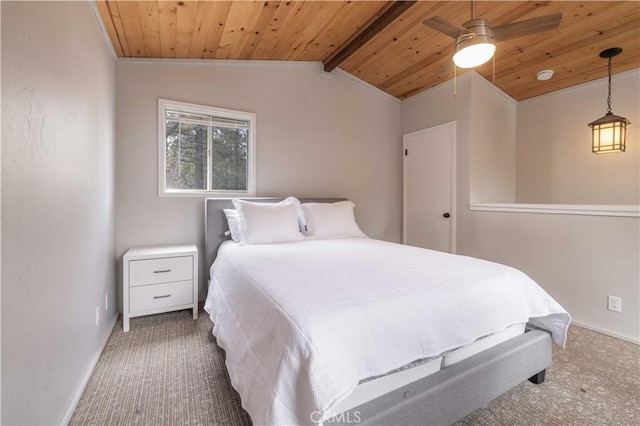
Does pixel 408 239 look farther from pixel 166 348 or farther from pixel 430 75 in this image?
pixel 166 348

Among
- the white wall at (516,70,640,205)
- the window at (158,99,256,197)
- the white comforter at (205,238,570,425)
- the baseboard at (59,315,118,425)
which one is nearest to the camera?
→ the white comforter at (205,238,570,425)

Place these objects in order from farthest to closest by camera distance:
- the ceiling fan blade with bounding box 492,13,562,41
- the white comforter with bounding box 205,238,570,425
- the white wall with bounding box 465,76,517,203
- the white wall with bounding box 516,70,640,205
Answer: the white wall with bounding box 465,76,517,203
the white wall with bounding box 516,70,640,205
the ceiling fan blade with bounding box 492,13,562,41
the white comforter with bounding box 205,238,570,425

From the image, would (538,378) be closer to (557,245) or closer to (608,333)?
(608,333)

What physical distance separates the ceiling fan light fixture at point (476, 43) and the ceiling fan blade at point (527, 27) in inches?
4.8

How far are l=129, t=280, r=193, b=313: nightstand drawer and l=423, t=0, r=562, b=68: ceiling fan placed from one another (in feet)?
9.27

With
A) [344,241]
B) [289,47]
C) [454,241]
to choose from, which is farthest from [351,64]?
[454,241]

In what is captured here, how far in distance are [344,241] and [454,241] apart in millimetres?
1692

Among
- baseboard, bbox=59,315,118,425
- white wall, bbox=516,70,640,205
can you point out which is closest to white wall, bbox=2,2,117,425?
baseboard, bbox=59,315,118,425

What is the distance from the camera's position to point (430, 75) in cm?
366

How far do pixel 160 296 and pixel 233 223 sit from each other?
903 mm

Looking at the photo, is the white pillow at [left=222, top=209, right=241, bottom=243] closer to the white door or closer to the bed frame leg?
the bed frame leg

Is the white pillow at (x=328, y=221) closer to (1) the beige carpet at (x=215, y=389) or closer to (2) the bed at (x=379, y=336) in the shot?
(2) the bed at (x=379, y=336)

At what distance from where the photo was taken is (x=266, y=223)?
2.78m

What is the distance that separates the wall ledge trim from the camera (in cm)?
236
